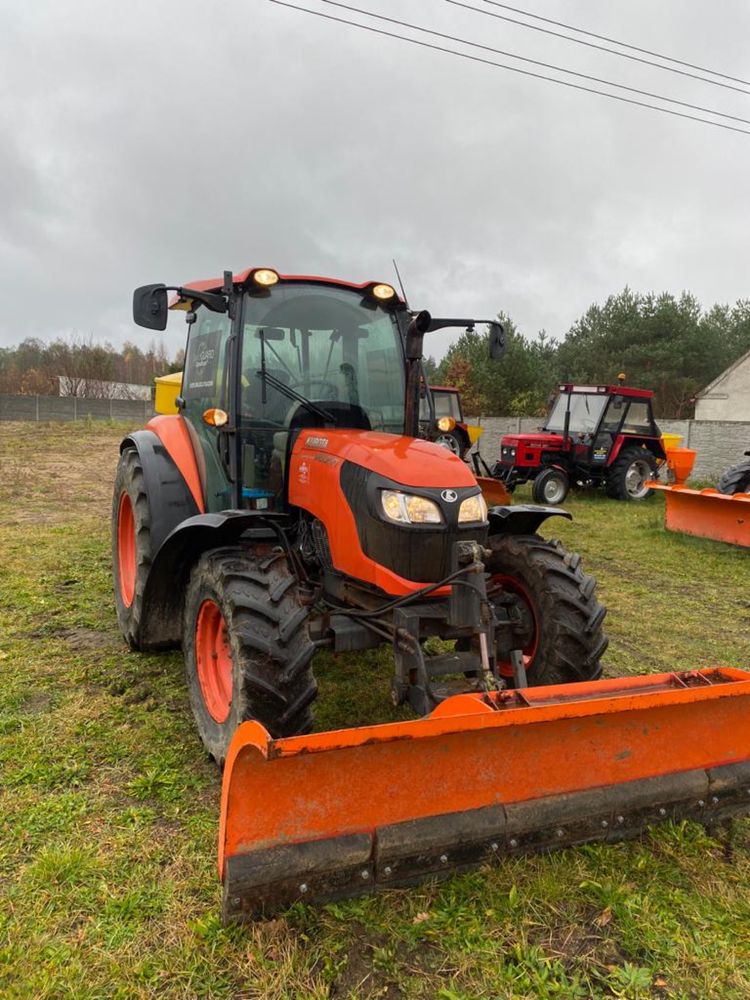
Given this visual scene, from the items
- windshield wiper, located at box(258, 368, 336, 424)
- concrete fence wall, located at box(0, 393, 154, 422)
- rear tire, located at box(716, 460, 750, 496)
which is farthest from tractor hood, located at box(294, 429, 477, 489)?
concrete fence wall, located at box(0, 393, 154, 422)

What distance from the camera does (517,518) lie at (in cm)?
370

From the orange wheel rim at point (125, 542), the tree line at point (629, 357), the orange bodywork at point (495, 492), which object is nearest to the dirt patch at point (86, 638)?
the orange wheel rim at point (125, 542)

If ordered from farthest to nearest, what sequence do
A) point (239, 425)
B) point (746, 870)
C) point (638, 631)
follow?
1. point (638, 631)
2. point (239, 425)
3. point (746, 870)

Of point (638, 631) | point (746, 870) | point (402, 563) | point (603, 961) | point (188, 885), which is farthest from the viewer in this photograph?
point (638, 631)

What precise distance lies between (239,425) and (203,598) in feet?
3.08

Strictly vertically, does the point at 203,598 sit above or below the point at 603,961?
above

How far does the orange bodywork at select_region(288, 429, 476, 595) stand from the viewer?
9.72ft

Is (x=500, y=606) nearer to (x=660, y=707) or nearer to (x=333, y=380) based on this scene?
(x=660, y=707)

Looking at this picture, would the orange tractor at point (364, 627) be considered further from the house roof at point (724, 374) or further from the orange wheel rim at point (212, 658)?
the house roof at point (724, 374)

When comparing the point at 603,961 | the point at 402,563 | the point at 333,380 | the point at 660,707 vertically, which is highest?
the point at 333,380

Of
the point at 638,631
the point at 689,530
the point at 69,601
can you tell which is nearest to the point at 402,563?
the point at 638,631

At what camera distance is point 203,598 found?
10.5 feet

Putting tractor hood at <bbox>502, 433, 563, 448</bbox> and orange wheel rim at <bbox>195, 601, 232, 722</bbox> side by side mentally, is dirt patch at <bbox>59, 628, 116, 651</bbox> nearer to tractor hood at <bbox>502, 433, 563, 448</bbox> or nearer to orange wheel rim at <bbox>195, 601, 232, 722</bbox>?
orange wheel rim at <bbox>195, 601, 232, 722</bbox>

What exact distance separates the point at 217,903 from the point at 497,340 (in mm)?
3099
